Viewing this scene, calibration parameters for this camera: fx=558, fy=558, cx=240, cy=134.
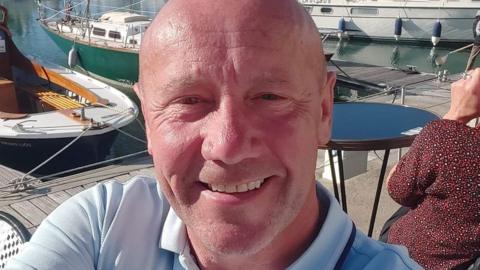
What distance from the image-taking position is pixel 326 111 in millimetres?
1452

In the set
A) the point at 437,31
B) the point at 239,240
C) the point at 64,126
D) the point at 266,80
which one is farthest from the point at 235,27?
the point at 437,31

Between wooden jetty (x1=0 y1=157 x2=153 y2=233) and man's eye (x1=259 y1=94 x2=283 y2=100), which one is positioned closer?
man's eye (x1=259 y1=94 x2=283 y2=100)

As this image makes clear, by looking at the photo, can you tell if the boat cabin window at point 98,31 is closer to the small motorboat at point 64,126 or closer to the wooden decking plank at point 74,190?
the small motorboat at point 64,126

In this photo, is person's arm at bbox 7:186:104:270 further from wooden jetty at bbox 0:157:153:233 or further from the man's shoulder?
wooden jetty at bbox 0:157:153:233

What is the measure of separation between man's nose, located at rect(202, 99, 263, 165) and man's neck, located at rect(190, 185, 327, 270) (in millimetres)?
282

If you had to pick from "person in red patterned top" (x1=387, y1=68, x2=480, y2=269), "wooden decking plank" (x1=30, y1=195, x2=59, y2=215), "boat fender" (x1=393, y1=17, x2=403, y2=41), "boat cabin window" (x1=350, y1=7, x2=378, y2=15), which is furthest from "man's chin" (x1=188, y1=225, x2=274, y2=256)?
"boat cabin window" (x1=350, y1=7, x2=378, y2=15)

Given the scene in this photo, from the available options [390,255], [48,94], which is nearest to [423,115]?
[390,255]

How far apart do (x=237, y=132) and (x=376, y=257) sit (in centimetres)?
47

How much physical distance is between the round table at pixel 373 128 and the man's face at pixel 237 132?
160 cm

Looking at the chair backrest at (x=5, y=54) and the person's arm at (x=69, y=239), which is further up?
the person's arm at (x=69, y=239)

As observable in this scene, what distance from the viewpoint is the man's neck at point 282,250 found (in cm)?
139

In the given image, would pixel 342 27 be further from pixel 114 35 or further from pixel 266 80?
pixel 266 80

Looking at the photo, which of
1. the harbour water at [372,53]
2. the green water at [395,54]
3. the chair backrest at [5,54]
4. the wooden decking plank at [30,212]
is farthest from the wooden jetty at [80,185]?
the green water at [395,54]

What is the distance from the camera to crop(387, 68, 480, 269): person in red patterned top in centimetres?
212
